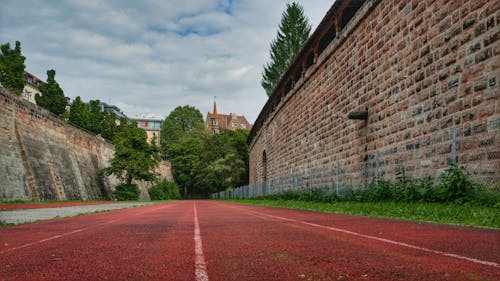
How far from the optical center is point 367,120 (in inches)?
497

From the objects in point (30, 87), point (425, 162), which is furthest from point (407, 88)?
point (30, 87)

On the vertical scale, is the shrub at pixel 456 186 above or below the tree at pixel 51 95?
below

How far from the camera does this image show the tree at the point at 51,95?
3819cm

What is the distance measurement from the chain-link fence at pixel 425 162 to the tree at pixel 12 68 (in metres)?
29.2

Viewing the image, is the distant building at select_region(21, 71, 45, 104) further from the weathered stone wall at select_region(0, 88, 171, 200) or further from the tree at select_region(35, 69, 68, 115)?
the weathered stone wall at select_region(0, 88, 171, 200)

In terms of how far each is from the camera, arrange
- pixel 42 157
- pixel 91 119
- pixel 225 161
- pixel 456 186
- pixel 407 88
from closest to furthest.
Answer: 1. pixel 456 186
2. pixel 407 88
3. pixel 42 157
4. pixel 91 119
5. pixel 225 161

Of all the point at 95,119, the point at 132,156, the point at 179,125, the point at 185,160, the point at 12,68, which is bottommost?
the point at 132,156

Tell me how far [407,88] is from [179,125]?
76.8 metres

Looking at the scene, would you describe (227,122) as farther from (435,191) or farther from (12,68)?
(435,191)

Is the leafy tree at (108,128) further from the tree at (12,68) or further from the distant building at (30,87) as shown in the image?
the tree at (12,68)

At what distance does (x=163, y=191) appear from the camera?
5525 centimetres

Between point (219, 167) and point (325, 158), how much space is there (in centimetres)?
3330

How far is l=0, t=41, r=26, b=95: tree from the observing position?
105 ft

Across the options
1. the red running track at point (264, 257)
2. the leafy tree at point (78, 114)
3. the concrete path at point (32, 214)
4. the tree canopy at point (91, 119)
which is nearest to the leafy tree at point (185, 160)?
the tree canopy at point (91, 119)
